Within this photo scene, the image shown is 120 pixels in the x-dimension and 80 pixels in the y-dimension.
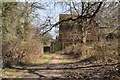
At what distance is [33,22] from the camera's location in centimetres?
1282

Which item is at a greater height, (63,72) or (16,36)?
(16,36)

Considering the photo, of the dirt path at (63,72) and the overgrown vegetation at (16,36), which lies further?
the overgrown vegetation at (16,36)

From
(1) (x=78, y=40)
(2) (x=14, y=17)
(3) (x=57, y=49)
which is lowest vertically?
(3) (x=57, y=49)

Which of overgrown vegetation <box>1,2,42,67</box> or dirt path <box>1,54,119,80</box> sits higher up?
overgrown vegetation <box>1,2,42,67</box>

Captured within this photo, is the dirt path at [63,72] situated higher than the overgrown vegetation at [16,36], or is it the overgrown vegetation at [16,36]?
the overgrown vegetation at [16,36]

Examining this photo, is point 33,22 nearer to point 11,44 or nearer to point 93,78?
point 11,44

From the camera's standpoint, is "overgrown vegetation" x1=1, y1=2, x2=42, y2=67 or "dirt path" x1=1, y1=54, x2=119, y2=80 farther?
"overgrown vegetation" x1=1, y1=2, x2=42, y2=67

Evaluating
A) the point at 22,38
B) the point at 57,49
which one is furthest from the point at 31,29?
the point at 57,49

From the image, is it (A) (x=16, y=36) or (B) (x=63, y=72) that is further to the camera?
(A) (x=16, y=36)

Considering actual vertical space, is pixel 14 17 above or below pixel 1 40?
above

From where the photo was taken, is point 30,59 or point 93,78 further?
point 30,59

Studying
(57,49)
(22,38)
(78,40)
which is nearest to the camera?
(22,38)

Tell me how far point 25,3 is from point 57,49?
10615 millimetres

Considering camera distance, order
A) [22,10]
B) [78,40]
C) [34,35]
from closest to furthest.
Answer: [34,35]
[22,10]
[78,40]
